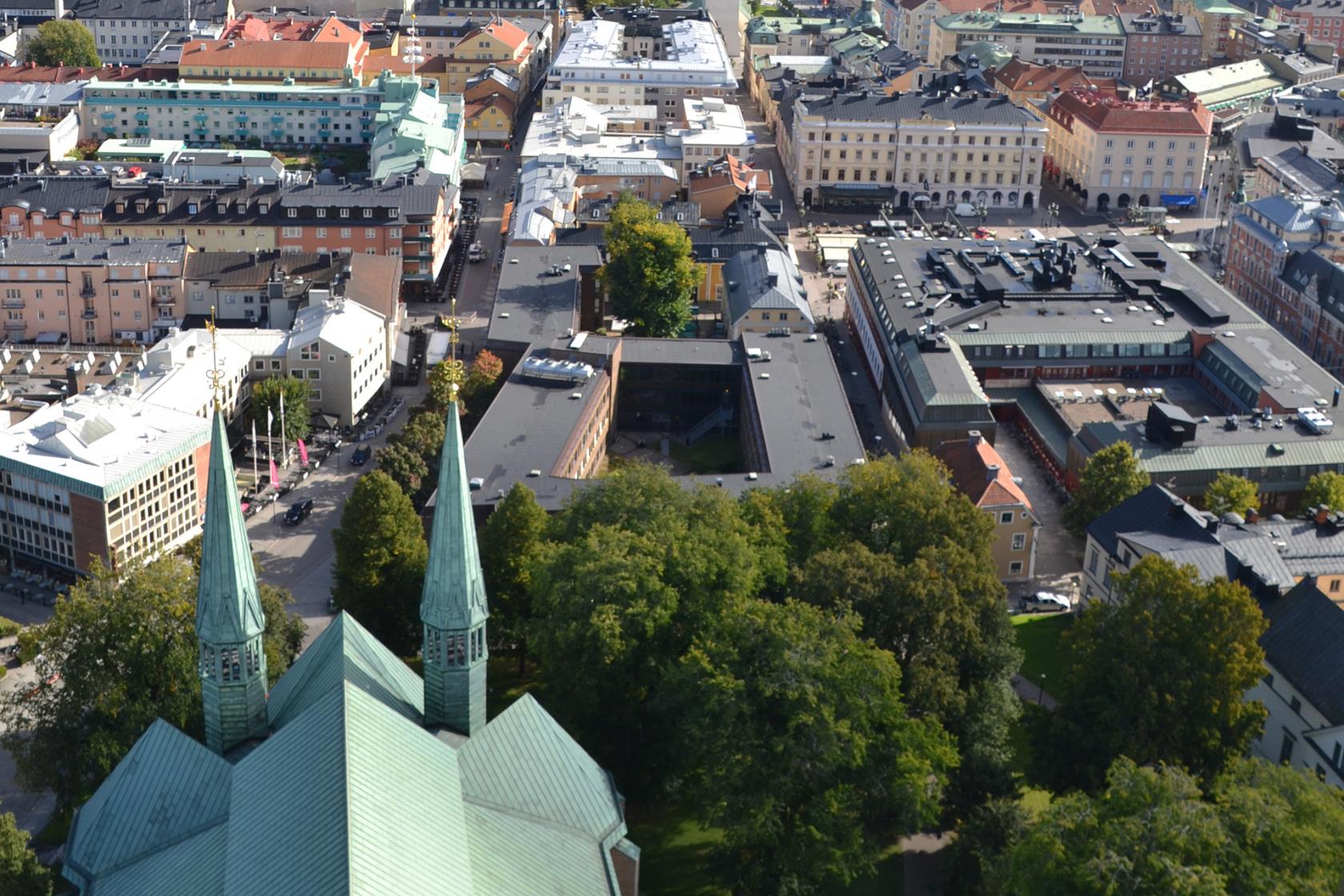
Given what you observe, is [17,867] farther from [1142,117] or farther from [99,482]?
[1142,117]

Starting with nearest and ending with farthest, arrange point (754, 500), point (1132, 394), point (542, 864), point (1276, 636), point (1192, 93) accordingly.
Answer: point (542, 864) < point (1276, 636) < point (754, 500) < point (1132, 394) < point (1192, 93)

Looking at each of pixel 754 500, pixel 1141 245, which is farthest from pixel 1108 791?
pixel 1141 245

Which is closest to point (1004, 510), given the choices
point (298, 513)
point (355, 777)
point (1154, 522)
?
point (1154, 522)

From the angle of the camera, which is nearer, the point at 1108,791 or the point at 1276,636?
the point at 1108,791

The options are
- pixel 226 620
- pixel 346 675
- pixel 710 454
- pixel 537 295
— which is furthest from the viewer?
pixel 537 295

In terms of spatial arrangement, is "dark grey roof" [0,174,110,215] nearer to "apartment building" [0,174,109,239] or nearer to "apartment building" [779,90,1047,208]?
"apartment building" [0,174,109,239]

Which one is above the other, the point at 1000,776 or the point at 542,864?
the point at 542,864

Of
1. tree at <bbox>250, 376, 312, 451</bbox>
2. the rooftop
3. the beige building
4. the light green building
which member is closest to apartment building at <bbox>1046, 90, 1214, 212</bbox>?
the beige building

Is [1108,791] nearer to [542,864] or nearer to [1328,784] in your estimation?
[1328,784]
